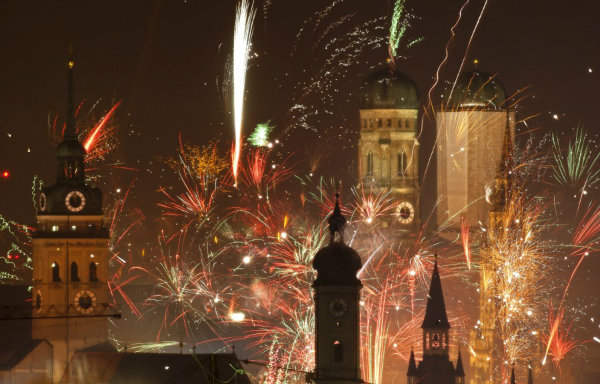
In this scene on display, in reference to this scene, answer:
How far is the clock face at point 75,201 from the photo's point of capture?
10594 cm

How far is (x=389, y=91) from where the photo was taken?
145000 mm

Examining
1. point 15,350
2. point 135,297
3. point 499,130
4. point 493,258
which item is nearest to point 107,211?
point 135,297

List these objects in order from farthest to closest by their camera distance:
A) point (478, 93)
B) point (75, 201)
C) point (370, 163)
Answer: point (370, 163) < point (478, 93) < point (75, 201)

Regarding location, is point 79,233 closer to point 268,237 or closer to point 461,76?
point 268,237

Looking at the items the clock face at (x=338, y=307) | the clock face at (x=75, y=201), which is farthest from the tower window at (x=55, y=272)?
the clock face at (x=338, y=307)

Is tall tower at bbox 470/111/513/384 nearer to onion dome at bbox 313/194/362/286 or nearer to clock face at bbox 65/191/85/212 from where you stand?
clock face at bbox 65/191/85/212

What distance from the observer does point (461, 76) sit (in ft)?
461

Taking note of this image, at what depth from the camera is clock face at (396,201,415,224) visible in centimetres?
14738

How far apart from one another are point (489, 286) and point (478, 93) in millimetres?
26269

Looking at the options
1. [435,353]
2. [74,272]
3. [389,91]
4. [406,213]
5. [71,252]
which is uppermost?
[389,91]

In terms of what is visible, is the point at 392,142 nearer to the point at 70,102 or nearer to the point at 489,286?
the point at 489,286

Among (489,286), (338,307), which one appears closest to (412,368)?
(489,286)

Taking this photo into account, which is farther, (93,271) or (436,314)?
(436,314)

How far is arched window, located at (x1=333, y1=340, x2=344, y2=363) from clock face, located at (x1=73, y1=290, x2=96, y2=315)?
19.4 meters
